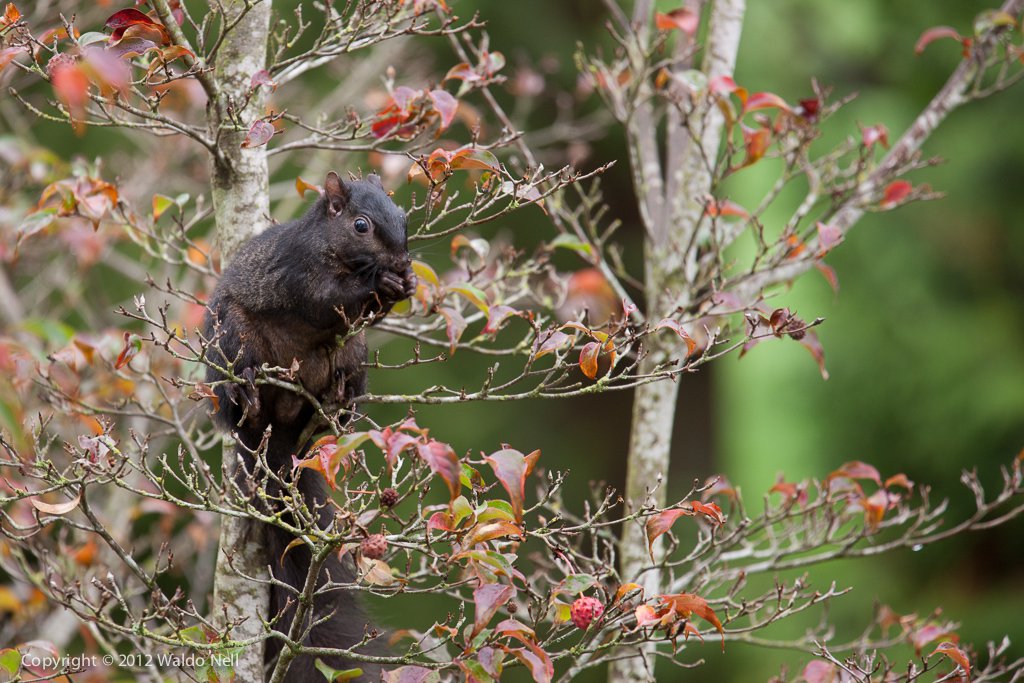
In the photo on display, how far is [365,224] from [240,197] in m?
0.37

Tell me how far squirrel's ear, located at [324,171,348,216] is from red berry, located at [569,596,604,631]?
51.8 inches

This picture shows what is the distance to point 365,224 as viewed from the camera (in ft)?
9.47

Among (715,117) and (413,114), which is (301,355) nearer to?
(413,114)

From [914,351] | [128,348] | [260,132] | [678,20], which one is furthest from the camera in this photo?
[914,351]

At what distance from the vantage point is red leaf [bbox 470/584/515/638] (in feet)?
6.42

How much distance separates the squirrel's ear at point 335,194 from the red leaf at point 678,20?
105 centimetres

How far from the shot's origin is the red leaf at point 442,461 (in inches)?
71.0

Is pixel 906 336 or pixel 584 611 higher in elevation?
pixel 906 336

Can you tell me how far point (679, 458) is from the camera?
8.64m

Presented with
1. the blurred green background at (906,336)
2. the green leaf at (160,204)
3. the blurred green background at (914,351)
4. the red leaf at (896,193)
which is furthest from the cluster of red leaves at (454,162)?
the blurred green background at (914,351)

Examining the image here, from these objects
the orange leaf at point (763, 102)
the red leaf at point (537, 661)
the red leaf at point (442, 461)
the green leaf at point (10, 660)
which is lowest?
the green leaf at point (10, 660)

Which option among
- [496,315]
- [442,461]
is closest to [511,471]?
[442,461]

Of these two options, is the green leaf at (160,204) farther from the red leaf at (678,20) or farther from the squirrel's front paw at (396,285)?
the red leaf at (678,20)

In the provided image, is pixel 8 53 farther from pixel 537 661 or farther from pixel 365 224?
pixel 537 661
